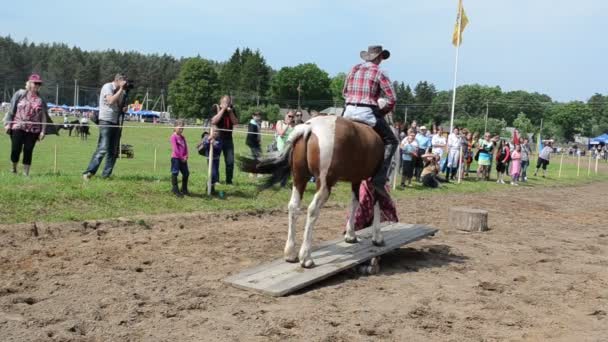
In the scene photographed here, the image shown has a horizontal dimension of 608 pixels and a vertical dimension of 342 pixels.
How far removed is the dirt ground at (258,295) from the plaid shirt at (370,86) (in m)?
2.37

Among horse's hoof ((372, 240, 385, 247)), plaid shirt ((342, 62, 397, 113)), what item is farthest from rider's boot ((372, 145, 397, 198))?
horse's hoof ((372, 240, 385, 247))

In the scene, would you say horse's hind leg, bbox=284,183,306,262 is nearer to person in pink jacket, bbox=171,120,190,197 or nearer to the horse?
the horse

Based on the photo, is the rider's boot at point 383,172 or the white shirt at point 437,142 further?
the white shirt at point 437,142

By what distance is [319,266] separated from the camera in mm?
6633

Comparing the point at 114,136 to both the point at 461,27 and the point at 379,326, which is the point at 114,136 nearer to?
the point at 379,326

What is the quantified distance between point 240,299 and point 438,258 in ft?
12.4

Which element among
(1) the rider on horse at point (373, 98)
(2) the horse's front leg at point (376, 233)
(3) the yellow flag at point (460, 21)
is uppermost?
(3) the yellow flag at point (460, 21)

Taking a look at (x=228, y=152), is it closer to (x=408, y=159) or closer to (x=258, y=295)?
(x=408, y=159)

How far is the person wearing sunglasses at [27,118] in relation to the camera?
1102cm

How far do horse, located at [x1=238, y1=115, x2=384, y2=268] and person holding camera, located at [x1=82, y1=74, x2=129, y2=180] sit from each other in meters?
5.82

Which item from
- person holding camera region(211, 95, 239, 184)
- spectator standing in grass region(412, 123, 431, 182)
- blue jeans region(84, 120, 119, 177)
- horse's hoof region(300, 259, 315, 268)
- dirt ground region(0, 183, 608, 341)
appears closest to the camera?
dirt ground region(0, 183, 608, 341)

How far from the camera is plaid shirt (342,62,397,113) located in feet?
24.1

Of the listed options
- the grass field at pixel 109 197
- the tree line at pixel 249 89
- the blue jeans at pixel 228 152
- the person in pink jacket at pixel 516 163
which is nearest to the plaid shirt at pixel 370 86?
the grass field at pixel 109 197

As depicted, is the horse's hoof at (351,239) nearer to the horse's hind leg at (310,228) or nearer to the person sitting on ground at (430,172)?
the horse's hind leg at (310,228)
